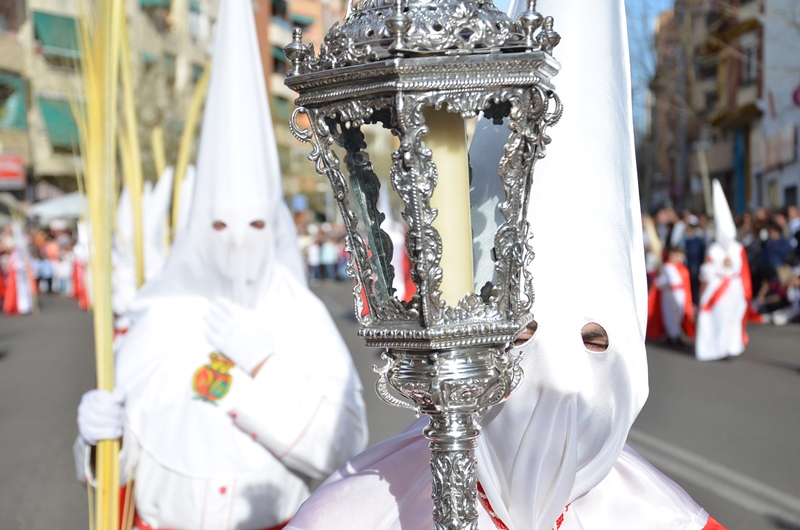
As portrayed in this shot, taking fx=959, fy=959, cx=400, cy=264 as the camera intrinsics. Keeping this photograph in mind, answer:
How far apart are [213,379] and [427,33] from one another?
2413mm

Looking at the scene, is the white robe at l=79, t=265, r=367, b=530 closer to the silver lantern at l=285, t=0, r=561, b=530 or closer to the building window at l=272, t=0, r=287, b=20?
the silver lantern at l=285, t=0, r=561, b=530

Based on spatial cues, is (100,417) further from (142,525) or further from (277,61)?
(277,61)

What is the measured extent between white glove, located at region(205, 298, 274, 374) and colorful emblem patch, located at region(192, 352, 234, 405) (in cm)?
5

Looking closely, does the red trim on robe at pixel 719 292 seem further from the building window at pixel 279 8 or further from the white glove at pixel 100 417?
the building window at pixel 279 8

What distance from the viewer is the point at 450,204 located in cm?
136

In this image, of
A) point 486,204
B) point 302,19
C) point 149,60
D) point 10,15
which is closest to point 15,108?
point 10,15

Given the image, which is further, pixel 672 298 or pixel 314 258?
pixel 314 258

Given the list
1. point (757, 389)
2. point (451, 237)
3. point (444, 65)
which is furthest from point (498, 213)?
point (757, 389)

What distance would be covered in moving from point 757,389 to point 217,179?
742 cm

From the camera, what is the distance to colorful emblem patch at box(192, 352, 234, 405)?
3.44 metres

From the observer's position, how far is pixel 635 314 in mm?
1772

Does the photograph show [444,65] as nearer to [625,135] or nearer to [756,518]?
[625,135]

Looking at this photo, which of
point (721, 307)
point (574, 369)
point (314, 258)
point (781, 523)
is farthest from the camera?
point (314, 258)

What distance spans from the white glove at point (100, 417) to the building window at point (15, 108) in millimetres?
30271
